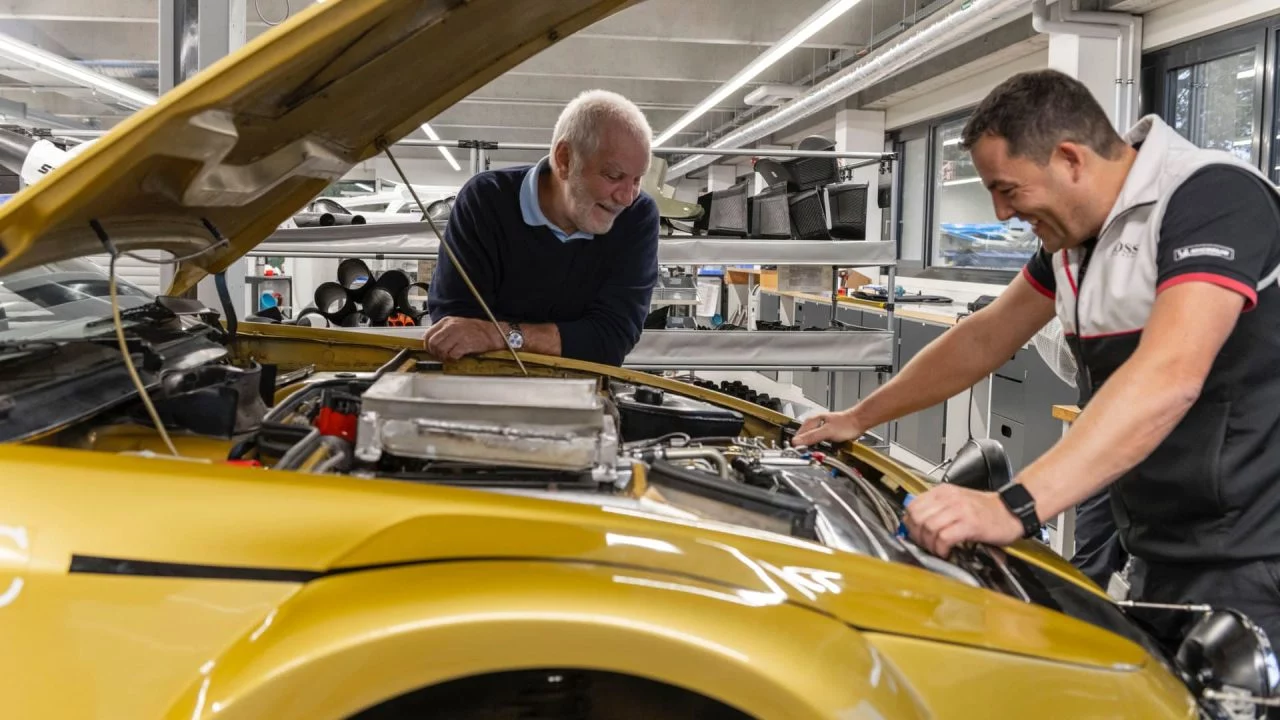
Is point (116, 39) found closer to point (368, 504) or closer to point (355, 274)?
point (355, 274)

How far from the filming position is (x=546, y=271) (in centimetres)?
261

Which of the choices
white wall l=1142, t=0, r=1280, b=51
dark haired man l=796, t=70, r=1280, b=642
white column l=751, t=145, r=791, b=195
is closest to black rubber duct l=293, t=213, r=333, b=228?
white column l=751, t=145, r=791, b=195

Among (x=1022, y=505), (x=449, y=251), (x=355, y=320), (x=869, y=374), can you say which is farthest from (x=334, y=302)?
(x=1022, y=505)

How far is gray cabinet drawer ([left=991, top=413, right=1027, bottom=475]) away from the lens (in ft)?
16.0

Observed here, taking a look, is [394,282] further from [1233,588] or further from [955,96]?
[955,96]

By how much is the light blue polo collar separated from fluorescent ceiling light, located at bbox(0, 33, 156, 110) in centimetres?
453

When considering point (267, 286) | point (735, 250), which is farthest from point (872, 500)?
point (267, 286)

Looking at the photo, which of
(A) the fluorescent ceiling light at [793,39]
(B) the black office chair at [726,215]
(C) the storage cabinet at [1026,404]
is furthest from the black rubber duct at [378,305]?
(C) the storage cabinet at [1026,404]

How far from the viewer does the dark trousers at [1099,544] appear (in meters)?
2.13

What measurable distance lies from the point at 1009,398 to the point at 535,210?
3513mm

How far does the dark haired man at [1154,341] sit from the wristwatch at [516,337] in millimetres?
1302

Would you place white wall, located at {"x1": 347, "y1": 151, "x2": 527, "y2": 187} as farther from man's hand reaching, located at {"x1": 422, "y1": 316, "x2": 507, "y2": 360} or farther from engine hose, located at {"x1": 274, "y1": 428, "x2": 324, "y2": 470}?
engine hose, located at {"x1": 274, "y1": 428, "x2": 324, "y2": 470}

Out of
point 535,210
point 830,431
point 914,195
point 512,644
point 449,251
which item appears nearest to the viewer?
point 512,644

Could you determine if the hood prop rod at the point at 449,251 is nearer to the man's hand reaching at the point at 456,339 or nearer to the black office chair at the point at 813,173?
the man's hand reaching at the point at 456,339
